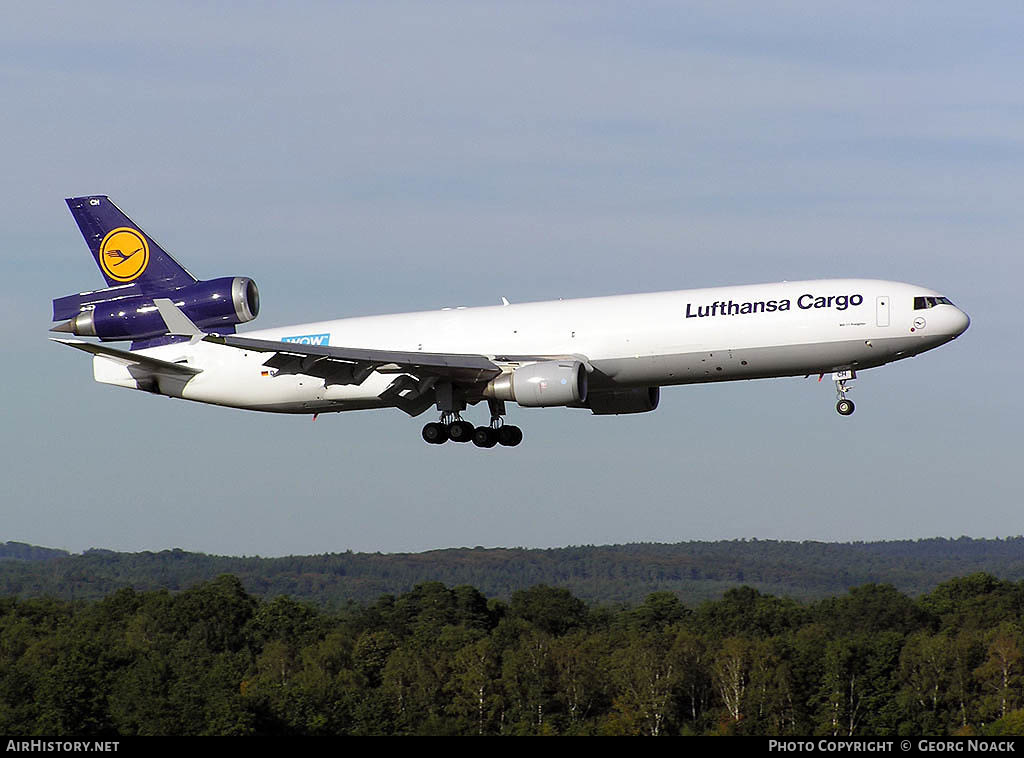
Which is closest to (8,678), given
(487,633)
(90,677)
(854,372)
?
(90,677)

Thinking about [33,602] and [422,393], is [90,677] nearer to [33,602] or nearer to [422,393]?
[422,393]

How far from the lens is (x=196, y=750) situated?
113 ft

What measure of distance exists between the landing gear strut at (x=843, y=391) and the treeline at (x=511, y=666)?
4840cm

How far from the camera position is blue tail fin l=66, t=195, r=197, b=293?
194 feet

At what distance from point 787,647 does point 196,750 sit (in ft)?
283

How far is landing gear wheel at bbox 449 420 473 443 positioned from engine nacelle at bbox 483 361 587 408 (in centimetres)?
461

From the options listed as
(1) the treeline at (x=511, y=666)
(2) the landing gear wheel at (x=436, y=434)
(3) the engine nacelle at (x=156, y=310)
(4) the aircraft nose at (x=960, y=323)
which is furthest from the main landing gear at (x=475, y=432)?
(1) the treeline at (x=511, y=666)

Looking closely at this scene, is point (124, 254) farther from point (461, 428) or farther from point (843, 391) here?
point (843, 391)

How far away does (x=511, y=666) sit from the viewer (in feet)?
373

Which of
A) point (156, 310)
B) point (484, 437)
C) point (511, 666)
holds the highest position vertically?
point (156, 310)

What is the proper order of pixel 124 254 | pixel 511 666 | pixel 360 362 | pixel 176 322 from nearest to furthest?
pixel 176 322 → pixel 360 362 → pixel 124 254 → pixel 511 666

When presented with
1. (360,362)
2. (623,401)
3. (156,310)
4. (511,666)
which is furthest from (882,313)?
(511,666)

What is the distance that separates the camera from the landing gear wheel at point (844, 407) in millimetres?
50438

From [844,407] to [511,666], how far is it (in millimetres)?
67604
